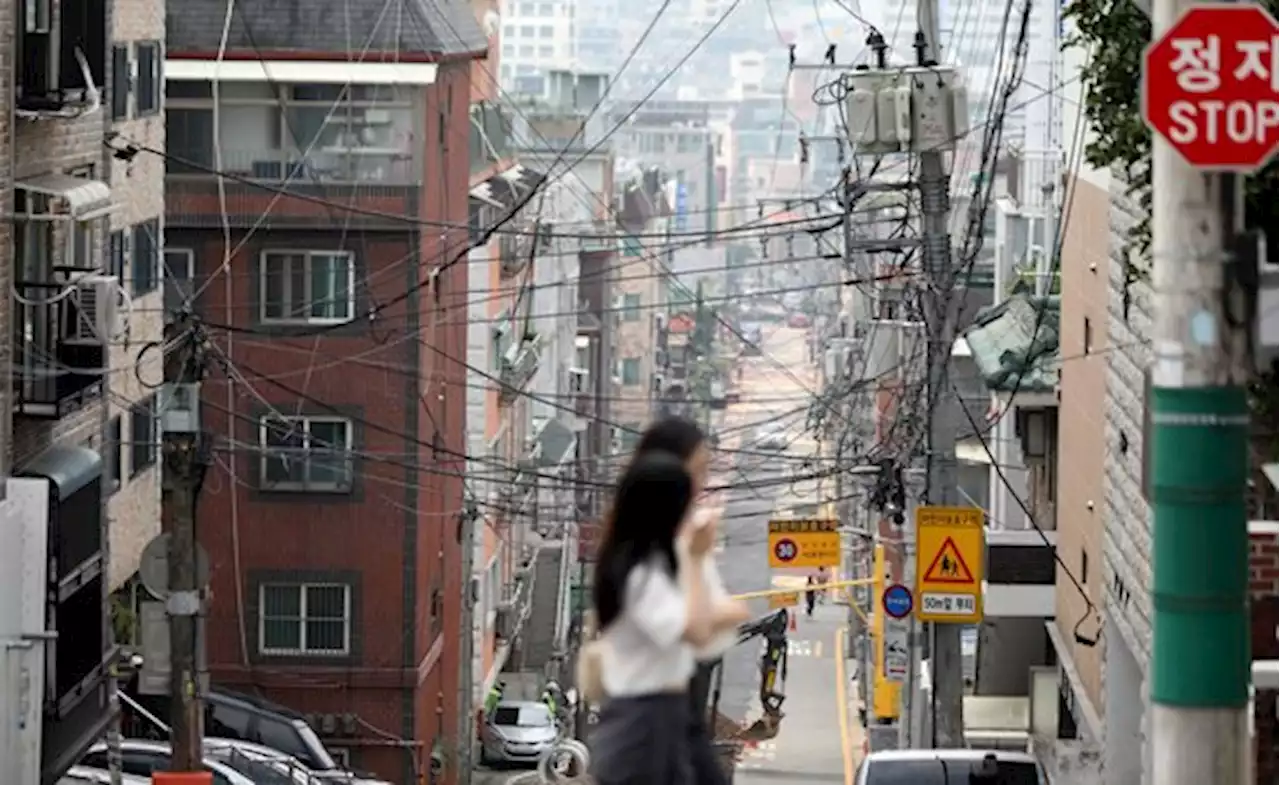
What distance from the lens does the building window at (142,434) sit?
32.0 metres

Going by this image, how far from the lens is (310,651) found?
4294 cm

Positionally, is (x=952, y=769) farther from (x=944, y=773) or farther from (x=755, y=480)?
(x=755, y=480)

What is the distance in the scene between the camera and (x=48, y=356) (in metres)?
24.8

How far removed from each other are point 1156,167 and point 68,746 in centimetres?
1622

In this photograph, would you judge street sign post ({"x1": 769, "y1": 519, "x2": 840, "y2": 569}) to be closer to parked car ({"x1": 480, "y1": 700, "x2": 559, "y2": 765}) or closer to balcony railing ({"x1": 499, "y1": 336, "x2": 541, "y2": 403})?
parked car ({"x1": 480, "y1": 700, "x2": 559, "y2": 765})

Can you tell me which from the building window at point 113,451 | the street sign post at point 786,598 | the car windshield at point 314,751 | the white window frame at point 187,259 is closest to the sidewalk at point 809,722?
the street sign post at point 786,598

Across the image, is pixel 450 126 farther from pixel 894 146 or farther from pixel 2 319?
pixel 2 319

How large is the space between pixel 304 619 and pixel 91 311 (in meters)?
18.5

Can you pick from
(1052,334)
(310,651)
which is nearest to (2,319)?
(1052,334)

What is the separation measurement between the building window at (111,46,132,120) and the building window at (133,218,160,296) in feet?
4.82

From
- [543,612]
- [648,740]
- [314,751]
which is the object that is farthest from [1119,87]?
[543,612]

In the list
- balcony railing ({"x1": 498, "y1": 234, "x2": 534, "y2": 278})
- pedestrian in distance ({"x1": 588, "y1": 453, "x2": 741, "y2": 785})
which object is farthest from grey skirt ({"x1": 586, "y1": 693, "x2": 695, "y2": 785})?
balcony railing ({"x1": 498, "y1": 234, "x2": 534, "y2": 278})

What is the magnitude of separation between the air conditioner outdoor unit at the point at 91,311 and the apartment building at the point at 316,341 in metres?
16.9

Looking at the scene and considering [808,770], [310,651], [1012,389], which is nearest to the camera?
[1012,389]
